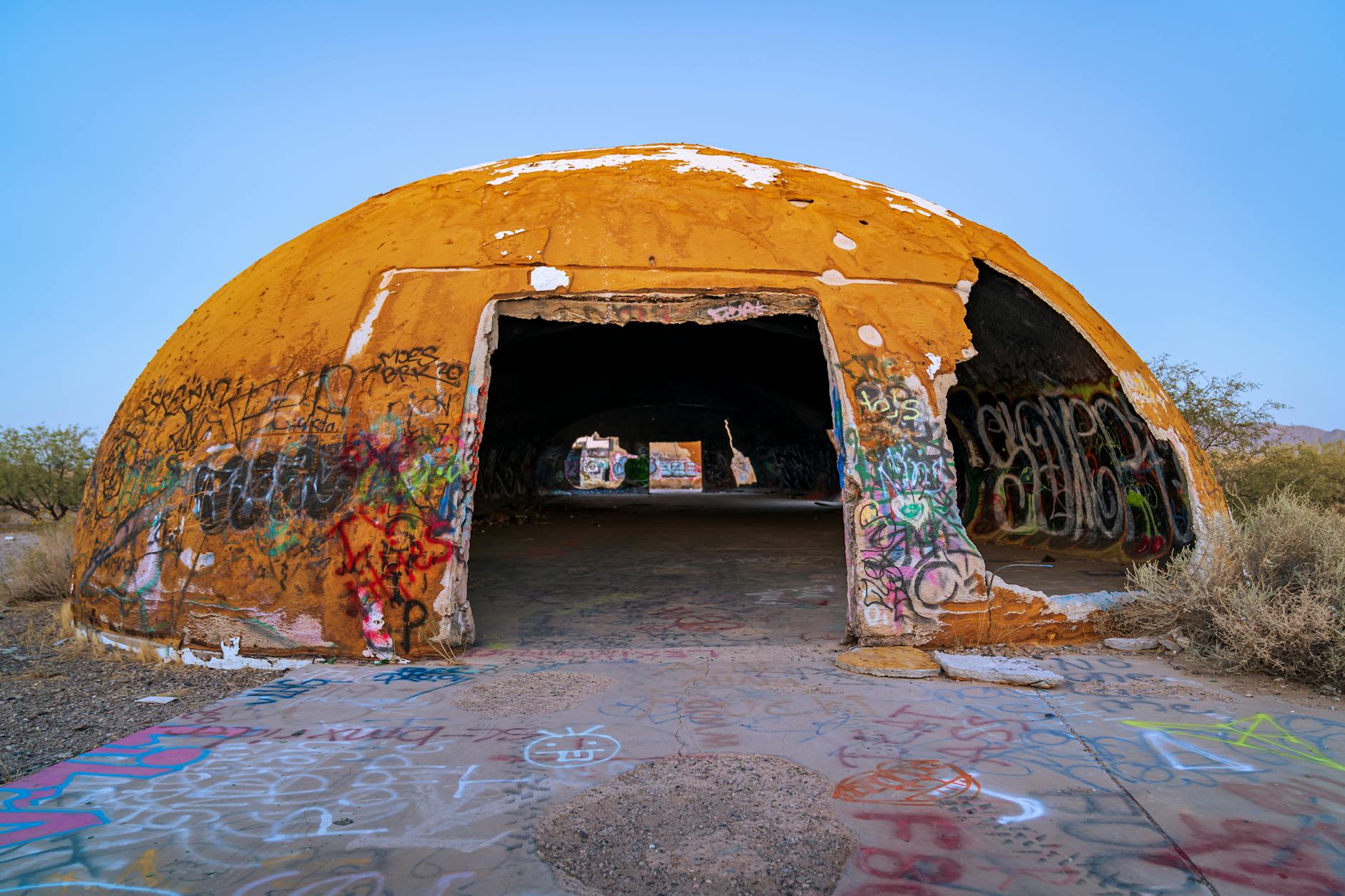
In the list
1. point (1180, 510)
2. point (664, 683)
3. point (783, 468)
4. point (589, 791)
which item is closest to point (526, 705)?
point (664, 683)

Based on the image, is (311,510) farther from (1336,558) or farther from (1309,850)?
(1336,558)

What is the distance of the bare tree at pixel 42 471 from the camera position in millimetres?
16344

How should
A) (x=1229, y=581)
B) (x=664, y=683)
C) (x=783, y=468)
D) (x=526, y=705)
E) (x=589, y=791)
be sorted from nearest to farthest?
1. (x=589, y=791)
2. (x=526, y=705)
3. (x=664, y=683)
4. (x=1229, y=581)
5. (x=783, y=468)

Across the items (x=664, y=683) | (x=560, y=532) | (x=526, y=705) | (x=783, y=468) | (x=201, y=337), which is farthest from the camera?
(x=783, y=468)

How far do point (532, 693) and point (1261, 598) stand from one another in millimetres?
4970

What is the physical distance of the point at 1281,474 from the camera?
12172 millimetres

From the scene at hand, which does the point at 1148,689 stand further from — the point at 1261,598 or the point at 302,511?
the point at 302,511

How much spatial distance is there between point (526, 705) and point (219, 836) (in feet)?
5.74

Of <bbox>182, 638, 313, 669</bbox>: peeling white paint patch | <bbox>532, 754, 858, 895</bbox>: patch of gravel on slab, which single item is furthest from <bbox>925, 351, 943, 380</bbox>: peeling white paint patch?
<bbox>182, 638, 313, 669</bbox>: peeling white paint patch

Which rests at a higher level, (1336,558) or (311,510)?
(311,510)

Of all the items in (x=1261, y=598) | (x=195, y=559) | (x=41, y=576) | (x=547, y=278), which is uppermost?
(x=547, y=278)

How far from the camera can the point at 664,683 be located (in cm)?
480

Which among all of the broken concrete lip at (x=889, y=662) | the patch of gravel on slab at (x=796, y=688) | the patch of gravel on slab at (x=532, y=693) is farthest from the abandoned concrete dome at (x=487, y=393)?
the patch of gravel on slab at (x=796, y=688)

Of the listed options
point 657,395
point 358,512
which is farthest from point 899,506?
point 657,395
